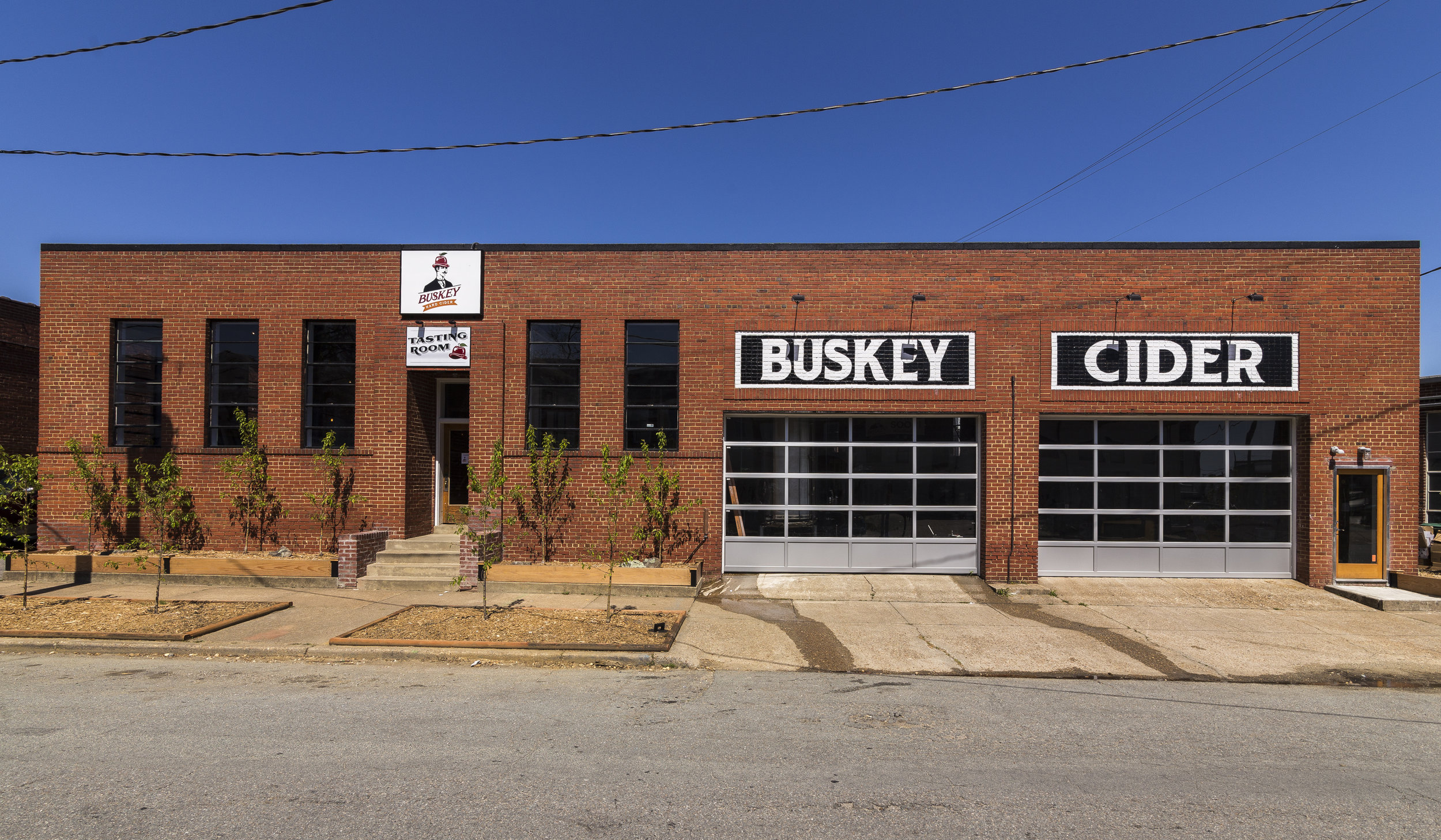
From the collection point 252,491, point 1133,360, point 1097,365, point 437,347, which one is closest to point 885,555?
point 1097,365

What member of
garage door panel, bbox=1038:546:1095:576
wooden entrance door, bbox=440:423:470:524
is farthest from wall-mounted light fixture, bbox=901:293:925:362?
wooden entrance door, bbox=440:423:470:524

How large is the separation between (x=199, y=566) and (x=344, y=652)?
603 cm

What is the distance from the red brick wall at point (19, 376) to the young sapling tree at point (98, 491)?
3688mm

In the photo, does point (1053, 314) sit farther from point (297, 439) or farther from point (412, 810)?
point (297, 439)

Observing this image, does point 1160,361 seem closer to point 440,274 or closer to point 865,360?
point 865,360

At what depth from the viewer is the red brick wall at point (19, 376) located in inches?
614

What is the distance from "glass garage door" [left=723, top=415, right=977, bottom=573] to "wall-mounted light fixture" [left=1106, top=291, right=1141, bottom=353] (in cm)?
269

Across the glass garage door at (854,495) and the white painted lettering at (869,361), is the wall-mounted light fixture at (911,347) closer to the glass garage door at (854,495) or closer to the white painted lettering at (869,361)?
the white painted lettering at (869,361)

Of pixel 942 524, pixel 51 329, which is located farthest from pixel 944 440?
pixel 51 329

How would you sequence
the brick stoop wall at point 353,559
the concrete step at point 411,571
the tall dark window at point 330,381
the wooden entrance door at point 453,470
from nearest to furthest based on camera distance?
the brick stoop wall at point 353,559 < the concrete step at point 411,571 < the tall dark window at point 330,381 < the wooden entrance door at point 453,470

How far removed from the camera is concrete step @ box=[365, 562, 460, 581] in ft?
40.7

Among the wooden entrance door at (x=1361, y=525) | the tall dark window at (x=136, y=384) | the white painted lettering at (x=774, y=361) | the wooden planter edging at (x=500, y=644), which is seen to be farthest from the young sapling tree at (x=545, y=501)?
the wooden entrance door at (x=1361, y=525)

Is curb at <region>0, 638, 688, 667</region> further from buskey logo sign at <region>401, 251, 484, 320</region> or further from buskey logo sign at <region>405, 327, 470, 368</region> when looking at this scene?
buskey logo sign at <region>401, 251, 484, 320</region>

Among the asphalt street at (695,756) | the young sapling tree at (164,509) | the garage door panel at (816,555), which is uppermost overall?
the young sapling tree at (164,509)
